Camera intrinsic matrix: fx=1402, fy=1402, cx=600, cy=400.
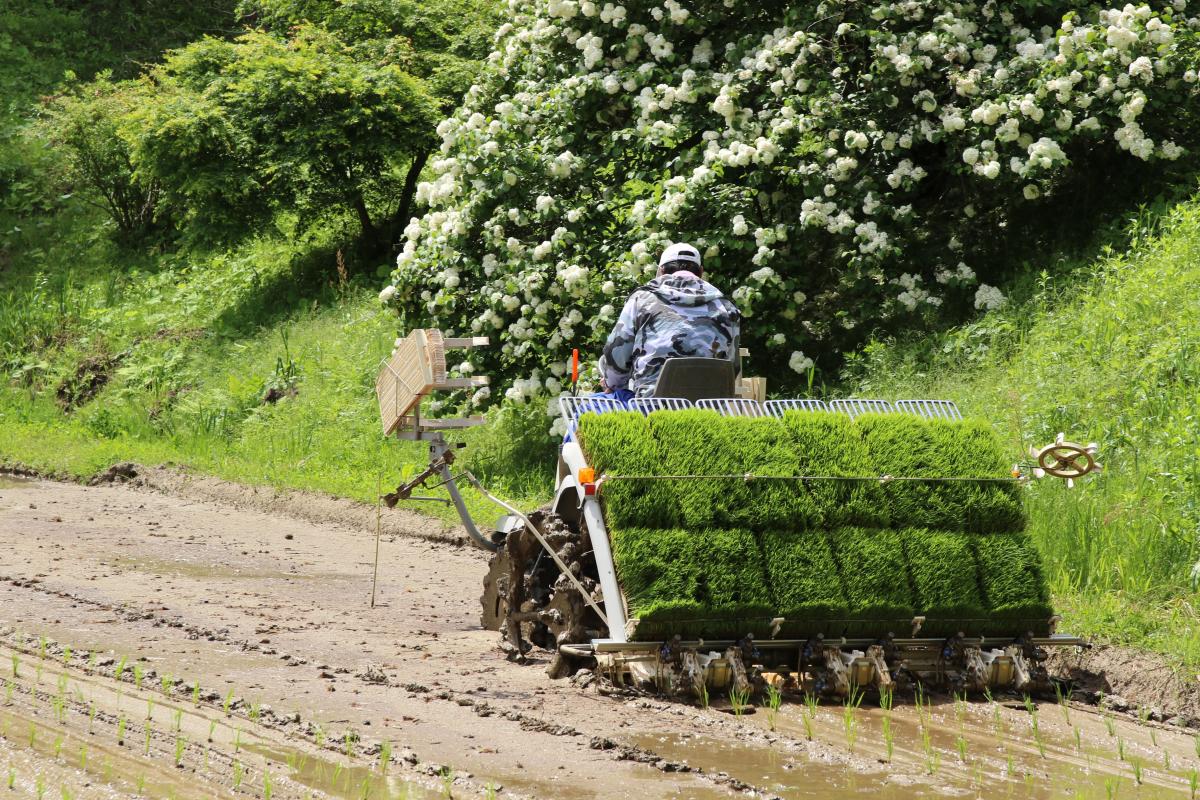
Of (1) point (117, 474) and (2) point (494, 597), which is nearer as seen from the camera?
(2) point (494, 597)

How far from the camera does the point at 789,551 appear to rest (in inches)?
276

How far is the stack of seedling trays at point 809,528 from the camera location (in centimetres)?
682

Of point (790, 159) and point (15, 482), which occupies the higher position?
point (790, 159)

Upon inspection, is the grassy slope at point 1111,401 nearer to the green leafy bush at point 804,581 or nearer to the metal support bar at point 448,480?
the green leafy bush at point 804,581

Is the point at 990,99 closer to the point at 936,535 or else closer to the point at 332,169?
the point at 936,535

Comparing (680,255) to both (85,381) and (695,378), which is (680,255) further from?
(85,381)

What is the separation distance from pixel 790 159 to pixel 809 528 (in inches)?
254

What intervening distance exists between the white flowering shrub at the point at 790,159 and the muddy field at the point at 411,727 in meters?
4.68

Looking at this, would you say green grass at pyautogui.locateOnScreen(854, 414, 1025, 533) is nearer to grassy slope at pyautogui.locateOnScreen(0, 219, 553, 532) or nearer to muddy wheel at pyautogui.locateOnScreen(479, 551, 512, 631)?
muddy wheel at pyautogui.locateOnScreen(479, 551, 512, 631)

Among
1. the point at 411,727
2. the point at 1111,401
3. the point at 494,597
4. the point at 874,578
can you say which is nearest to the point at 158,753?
the point at 411,727

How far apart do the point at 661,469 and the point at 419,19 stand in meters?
15.3

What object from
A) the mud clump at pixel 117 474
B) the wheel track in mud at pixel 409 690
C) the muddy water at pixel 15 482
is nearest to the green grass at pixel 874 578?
the wheel track in mud at pixel 409 690

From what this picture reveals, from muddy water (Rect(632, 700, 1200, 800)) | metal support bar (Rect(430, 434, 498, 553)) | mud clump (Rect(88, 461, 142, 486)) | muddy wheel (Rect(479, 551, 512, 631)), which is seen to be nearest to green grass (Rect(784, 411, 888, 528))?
muddy water (Rect(632, 700, 1200, 800))

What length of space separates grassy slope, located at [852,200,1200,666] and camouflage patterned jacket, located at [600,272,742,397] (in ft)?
8.07
